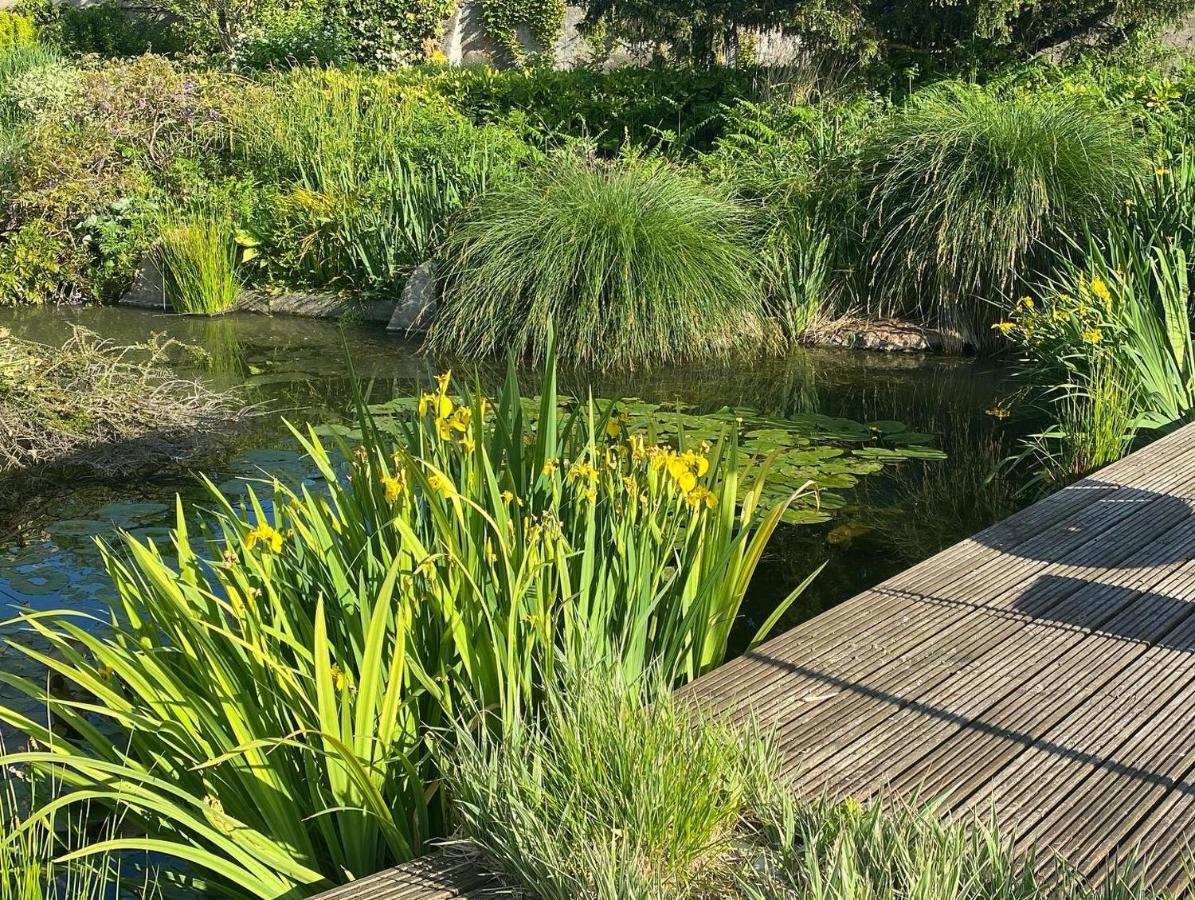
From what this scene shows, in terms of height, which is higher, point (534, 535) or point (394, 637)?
point (534, 535)

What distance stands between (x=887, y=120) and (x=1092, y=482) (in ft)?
18.4

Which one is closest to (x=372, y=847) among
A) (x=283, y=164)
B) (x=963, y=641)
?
(x=963, y=641)

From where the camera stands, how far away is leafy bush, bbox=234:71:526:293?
9.99 metres

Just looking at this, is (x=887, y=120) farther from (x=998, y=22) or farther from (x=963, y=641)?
(x=963, y=641)

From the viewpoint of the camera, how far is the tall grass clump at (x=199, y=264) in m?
9.99

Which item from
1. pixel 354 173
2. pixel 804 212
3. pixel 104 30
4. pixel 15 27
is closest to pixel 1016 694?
pixel 804 212

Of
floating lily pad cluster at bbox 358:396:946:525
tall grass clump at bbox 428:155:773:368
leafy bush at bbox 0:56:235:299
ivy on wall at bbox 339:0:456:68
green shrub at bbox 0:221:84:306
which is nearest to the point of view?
floating lily pad cluster at bbox 358:396:946:525

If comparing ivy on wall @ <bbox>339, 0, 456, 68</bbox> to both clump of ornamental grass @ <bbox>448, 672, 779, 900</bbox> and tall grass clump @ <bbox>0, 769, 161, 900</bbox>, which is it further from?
clump of ornamental grass @ <bbox>448, 672, 779, 900</bbox>

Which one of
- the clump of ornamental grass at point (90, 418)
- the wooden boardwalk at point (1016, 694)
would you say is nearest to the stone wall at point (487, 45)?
the clump of ornamental grass at point (90, 418)

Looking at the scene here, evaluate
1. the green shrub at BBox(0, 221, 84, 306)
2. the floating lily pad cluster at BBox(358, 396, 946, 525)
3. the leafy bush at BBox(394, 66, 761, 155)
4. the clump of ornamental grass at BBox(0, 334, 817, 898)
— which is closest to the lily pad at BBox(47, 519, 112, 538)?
the floating lily pad cluster at BBox(358, 396, 946, 525)

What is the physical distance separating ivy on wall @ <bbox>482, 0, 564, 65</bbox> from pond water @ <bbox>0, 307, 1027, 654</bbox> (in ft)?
47.7

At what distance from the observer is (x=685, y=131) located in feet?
42.4

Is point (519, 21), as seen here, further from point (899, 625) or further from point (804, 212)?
point (899, 625)

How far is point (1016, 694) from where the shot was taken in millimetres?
2979
